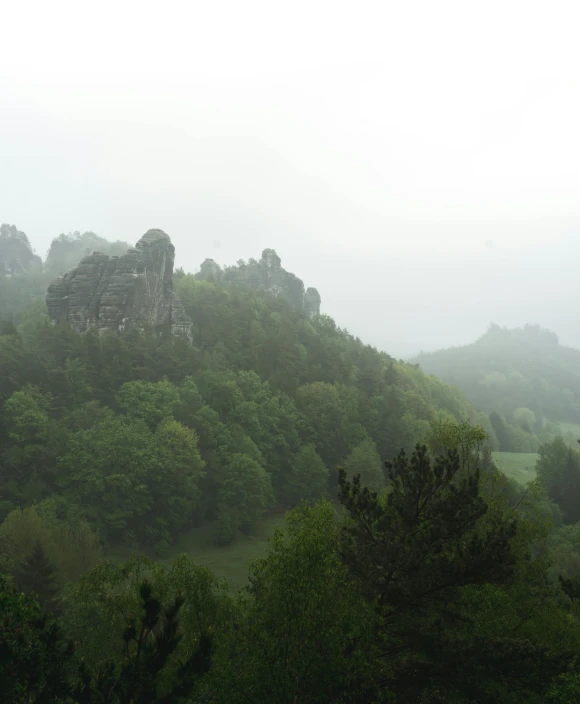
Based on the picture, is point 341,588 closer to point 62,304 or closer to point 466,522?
point 466,522

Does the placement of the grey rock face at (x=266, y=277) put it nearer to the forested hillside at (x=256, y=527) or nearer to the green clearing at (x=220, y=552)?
the forested hillside at (x=256, y=527)

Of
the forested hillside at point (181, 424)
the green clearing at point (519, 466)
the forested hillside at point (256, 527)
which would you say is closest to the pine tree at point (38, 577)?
the forested hillside at point (256, 527)

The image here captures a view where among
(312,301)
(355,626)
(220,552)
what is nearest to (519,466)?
(220,552)

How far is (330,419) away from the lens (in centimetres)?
6556

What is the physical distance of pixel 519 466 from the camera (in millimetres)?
82125

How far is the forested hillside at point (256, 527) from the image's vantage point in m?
11.6

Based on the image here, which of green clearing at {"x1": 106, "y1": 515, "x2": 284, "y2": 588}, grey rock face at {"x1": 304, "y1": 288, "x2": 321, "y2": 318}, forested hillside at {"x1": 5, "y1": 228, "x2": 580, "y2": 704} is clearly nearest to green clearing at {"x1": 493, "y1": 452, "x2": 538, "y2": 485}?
forested hillside at {"x1": 5, "y1": 228, "x2": 580, "y2": 704}

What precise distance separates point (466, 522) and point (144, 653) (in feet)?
35.8

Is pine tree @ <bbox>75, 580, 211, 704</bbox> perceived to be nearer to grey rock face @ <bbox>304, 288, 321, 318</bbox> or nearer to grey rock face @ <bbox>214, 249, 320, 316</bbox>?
grey rock face @ <bbox>214, 249, 320, 316</bbox>

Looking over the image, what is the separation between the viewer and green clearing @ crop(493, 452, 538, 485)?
241 ft

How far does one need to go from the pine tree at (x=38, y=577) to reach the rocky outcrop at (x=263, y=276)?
97.2 meters

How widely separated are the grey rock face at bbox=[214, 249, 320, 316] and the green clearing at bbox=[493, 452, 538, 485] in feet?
221

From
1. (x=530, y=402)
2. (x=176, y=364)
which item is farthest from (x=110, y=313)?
(x=530, y=402)

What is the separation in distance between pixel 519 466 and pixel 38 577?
8085 cm
